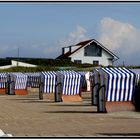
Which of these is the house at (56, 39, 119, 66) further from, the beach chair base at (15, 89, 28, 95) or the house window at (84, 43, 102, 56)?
the beach chair base at (15, 89, 28, 95)

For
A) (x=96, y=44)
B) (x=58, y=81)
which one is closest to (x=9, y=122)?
(x=58, y=81)

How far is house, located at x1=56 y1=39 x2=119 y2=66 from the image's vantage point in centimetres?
9031

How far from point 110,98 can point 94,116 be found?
1546 millimetres

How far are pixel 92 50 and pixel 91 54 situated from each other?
75 cm

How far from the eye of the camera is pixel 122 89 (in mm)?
16797

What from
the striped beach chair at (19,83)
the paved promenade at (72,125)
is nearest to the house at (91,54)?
the striped beach chair at (19,83)

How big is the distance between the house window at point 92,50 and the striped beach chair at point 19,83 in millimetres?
57385

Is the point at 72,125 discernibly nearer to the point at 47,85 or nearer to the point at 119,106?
the point at 119,106

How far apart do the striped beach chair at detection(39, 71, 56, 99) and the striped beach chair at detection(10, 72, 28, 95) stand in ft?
19.6

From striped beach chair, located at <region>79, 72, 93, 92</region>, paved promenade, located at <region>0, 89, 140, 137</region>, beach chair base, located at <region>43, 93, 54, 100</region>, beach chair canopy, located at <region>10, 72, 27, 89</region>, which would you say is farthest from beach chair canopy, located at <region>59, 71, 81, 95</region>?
striped beach chair, located at <region>79, 72, 93, 92</region>

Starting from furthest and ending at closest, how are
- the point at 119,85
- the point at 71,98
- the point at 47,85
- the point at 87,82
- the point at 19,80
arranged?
the point at 87,82, the point at 19,80, the point at 47,85, the point at 71,98, the point at 119,85

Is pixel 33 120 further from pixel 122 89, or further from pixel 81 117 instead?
pixel 122 89

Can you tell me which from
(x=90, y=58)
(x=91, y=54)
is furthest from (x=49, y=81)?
(x=90, y=58)

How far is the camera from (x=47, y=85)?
86.1 ft
